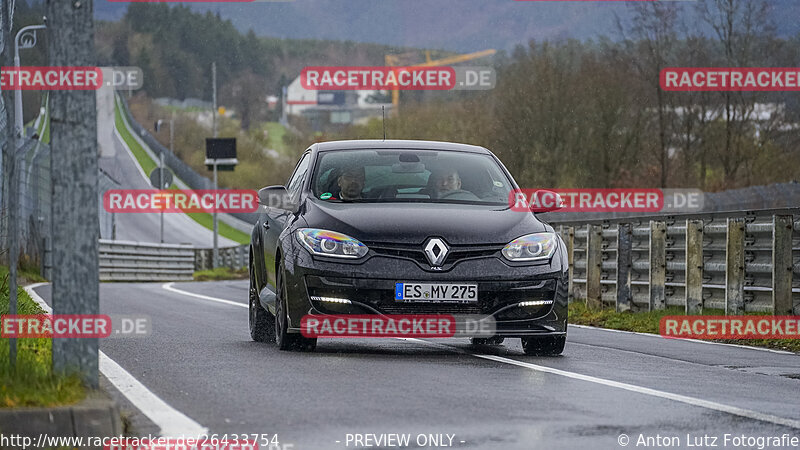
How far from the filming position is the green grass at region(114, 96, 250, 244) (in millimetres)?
83938

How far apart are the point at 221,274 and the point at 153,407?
4019 cm

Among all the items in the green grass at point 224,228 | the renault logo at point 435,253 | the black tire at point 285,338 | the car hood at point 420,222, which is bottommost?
the green grass at point 224,228

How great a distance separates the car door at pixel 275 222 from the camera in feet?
37.1

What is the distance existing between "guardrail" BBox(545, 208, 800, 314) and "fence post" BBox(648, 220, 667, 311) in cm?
1

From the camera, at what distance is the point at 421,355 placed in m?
10.7

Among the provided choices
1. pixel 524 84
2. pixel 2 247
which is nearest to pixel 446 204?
pixel 2 247

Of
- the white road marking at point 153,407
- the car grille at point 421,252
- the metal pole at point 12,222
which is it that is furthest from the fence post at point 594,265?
the metal pole at point 12,222

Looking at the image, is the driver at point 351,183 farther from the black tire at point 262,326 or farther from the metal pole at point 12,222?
the metal pole at point 12,222

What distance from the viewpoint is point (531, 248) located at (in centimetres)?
1045

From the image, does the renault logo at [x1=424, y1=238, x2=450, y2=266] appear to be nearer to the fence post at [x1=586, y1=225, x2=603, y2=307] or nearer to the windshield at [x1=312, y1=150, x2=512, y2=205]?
the windshield at [x1=312, y1=150, x2=512, y2=205]

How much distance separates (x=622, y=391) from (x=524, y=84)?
5061 centimetres

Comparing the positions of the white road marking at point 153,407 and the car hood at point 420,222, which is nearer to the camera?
the white road marking at point 153,407

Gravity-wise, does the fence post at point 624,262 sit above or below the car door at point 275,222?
below

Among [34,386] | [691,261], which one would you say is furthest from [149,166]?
[34,386]
